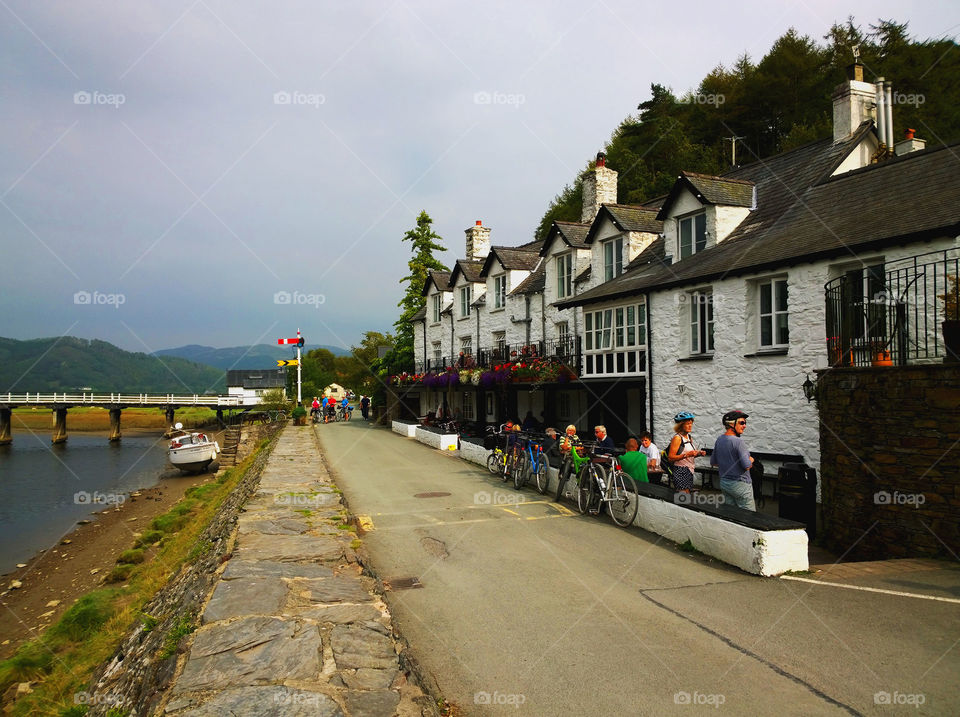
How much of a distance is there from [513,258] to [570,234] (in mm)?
5826

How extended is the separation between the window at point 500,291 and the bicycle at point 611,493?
18803 mm

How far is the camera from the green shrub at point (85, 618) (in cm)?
1217

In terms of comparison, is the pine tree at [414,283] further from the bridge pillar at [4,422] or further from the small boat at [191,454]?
the bridge pillar at [4,422]

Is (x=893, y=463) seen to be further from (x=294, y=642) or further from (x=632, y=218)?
(x=632, y=218)

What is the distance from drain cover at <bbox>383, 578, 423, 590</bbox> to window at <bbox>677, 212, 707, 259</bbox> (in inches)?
533

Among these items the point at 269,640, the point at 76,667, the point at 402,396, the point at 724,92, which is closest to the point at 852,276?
the point at 269,640

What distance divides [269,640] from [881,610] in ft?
19.5

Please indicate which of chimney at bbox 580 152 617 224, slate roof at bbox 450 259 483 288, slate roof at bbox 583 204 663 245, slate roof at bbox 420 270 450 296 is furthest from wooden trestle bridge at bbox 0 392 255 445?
slate roof at bbox 583 204 663 245

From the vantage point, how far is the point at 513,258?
1205 inches

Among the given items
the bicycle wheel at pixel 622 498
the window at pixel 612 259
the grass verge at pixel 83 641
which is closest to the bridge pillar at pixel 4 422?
the grass verge at pixel 83 641

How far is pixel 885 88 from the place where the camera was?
18.0 metres

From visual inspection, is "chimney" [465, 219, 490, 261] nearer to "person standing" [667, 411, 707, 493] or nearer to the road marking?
"person standing" [667, 411, 707, 493]

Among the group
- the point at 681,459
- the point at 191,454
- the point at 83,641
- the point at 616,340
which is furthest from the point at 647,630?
the point at 191,454

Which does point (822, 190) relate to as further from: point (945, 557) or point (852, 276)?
point (945, 557)
